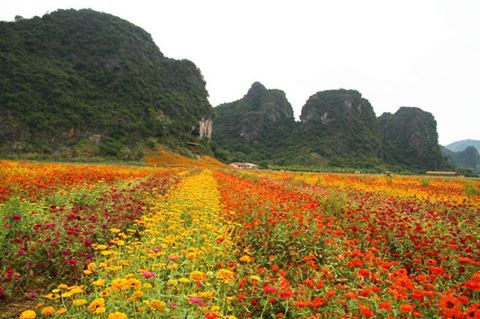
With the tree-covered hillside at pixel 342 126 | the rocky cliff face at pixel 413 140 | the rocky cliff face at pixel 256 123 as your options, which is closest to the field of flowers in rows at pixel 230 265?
the tree-covered hillside at pixel 342 126

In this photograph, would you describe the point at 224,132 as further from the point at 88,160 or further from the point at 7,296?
the point at 7,296

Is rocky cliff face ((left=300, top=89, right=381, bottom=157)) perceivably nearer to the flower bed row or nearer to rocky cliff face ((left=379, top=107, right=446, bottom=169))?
rocky cliff face ((left=379, top=107, right=446, bottom=169))

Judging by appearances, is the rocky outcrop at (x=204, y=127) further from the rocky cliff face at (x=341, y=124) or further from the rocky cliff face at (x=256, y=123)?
the rocky cliff face at (x=341, y=124)

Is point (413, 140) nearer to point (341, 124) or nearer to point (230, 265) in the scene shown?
point (341, 124)

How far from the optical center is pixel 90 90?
66875 mm

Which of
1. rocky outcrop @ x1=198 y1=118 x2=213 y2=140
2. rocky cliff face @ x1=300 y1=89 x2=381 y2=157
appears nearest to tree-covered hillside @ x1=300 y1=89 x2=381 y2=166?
rocky cliff face @ x1=300 y1=89 x2=381 y2=157

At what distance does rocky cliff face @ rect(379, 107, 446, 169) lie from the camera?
111625mm

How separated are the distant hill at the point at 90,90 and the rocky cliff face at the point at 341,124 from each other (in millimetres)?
44454

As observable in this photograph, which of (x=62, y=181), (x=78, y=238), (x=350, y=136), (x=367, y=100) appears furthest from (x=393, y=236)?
(x=367, y=100)

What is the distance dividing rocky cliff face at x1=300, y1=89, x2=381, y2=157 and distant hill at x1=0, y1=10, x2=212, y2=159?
44454mm

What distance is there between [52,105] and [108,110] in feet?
33.2

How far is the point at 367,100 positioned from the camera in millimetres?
129250

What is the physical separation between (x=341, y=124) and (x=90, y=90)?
3294 inches

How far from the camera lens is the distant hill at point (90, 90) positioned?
5072 centimetres
